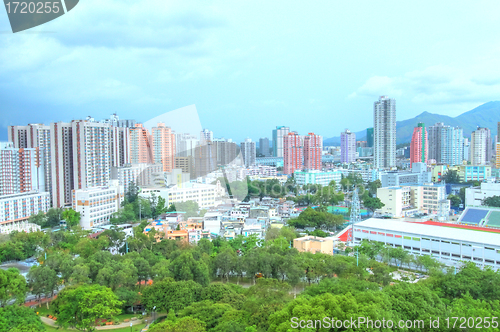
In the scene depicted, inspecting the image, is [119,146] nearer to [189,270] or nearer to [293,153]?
[189,270]

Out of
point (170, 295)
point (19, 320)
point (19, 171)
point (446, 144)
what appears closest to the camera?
point (19, 320)

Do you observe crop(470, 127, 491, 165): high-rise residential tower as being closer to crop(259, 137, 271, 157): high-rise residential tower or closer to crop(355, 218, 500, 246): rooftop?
crop(355, 218, 500, 246): rooftop

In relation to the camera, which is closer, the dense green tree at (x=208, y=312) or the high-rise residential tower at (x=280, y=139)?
the dense green tree at (x=208, y=312)

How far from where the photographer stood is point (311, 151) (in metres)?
17.1

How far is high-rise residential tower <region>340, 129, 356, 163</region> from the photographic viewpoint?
23.7 meters

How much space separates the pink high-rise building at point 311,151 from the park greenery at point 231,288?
36.2 ft

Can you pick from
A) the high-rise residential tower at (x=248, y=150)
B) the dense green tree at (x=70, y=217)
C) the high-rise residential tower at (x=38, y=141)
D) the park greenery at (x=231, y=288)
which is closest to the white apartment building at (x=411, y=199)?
the park greenery at (x=231, y=288)

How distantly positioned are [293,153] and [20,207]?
Result: 11579 mm

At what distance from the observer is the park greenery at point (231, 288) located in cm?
304

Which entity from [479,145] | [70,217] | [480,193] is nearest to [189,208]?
[70,217]

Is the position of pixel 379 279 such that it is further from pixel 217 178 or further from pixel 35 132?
pixel 35 132

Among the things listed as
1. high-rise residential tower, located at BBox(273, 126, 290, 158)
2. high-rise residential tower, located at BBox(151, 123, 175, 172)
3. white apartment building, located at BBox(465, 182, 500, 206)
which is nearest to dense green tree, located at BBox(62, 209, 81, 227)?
high-rise residential tower, located at BBox(151, 123, 175, 172)

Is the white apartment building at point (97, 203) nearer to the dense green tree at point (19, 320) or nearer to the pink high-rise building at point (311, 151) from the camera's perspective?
the dense green tree at point (19, 320)

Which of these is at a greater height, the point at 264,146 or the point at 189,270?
the point at 264,146
